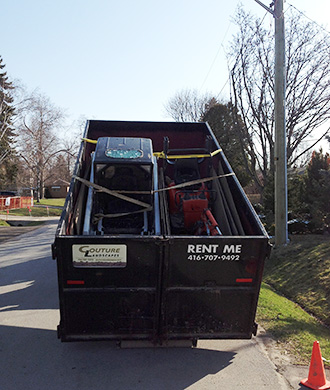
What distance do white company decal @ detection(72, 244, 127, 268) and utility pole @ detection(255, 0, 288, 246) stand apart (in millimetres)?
A: 7836

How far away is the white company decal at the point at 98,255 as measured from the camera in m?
4.10

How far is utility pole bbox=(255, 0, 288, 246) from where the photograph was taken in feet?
36.2

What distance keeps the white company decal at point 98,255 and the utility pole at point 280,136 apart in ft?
25.7

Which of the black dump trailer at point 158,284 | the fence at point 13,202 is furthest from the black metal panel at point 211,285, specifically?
the fence at point 13,202

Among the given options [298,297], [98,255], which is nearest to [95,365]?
[98,255]

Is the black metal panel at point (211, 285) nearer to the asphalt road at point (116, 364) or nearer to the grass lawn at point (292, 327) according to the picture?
the asphalt road at point (116, 364)

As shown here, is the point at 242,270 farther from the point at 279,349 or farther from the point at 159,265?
the point at 279,349

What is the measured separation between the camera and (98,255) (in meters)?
4.13

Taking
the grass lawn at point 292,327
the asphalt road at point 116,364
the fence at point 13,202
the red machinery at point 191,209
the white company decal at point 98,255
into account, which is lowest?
the grass lawn at point 292,327

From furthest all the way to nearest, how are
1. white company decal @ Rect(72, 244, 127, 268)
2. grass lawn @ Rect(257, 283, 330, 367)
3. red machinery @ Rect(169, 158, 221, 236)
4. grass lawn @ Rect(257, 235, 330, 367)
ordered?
red machinery @ Rect(169, 158, 221, 236) < grass lawn @ Rect(257, 235, 330, 367) < grass lawn @ Rect(257, 283, 330, 367) < white company decal @ Rect(72, 244, 127, 268)

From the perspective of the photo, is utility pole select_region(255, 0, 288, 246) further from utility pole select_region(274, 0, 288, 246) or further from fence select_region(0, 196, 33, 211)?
fence select_region(0, 196, 33, 211)

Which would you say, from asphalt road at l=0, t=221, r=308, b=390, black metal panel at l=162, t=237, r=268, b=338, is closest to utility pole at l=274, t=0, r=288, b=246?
asphalt road at l=0, t=221, r=308, b=390

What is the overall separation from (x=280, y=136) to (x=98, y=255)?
8420 millimetres

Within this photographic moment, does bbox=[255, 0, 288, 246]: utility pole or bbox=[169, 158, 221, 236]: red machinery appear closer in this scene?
bbox=[169, 158, 221, 236]: red machinery
